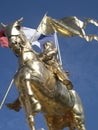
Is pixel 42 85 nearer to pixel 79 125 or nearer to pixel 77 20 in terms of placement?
pixel 79 125

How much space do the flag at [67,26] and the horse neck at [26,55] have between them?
195 centimetres

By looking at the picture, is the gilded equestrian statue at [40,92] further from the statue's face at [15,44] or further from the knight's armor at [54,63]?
the knight's armor at [54,63]

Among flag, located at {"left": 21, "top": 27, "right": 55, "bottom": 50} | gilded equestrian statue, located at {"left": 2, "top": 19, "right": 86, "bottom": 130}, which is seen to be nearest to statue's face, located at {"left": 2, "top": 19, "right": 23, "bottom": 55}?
gilded equestrian statue, located at {"left": 2, "top": 19, "right": 86, "bottom": 130}

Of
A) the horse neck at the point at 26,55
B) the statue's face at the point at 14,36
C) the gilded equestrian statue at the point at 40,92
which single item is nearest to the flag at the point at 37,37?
the statue's face at the point at 14,36

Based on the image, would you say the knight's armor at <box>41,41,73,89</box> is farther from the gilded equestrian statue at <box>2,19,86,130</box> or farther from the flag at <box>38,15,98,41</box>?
the flag at <box>38,15,98,41</box>

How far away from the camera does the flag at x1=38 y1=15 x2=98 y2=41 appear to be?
14.9 metres

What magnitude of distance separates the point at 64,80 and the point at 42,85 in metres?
0.64

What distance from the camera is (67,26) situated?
1509 centimetres

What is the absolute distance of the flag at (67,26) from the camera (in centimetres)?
1486

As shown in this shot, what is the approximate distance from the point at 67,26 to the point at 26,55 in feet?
7.80

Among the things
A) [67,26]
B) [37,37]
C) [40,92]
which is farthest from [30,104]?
[37,37]

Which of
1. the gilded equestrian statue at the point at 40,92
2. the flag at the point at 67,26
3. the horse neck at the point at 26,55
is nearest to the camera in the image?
the gilded equestrian statue at the point at 40,92

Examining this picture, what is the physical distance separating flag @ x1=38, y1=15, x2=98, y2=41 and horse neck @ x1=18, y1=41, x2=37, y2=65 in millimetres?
1953

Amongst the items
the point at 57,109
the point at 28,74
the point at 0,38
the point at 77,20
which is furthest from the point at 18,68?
the point at 0,38
